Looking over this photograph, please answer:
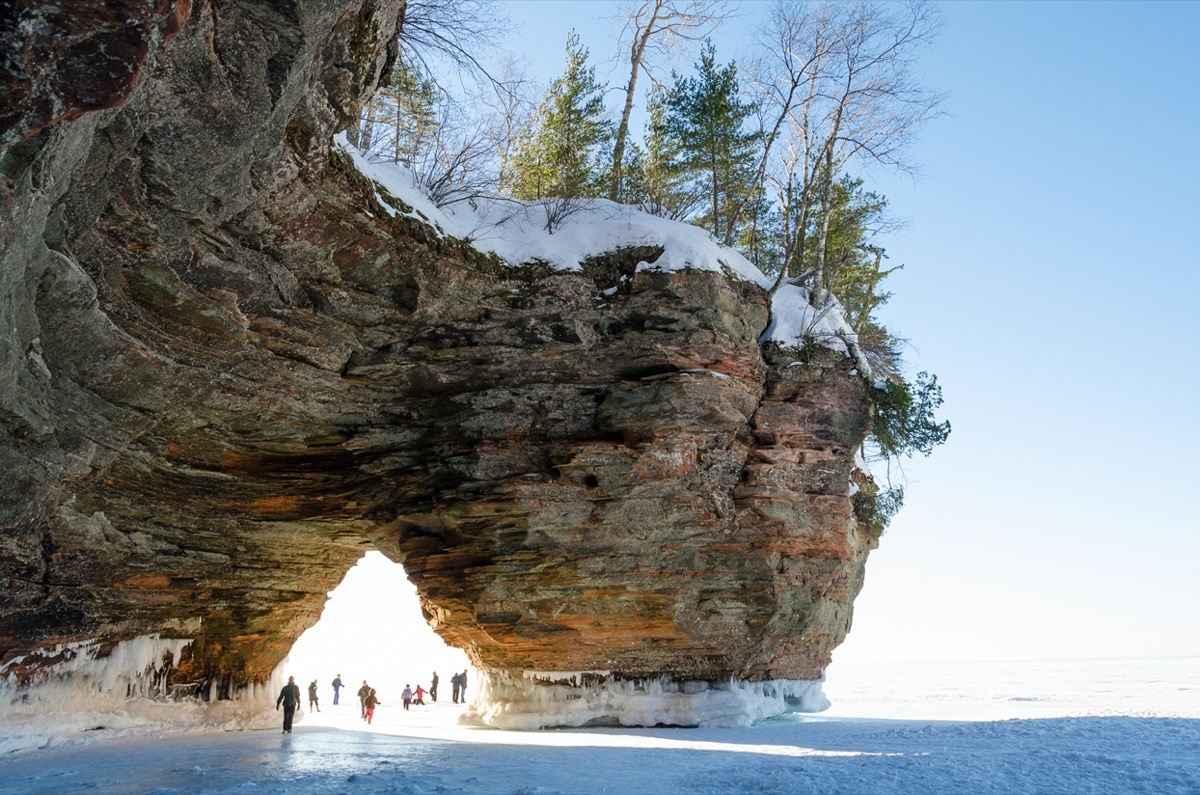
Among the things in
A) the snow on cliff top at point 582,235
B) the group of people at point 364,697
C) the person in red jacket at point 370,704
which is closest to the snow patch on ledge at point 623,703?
the group of people at point 364,697

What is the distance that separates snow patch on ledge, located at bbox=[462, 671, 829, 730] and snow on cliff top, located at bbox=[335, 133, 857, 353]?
802cm

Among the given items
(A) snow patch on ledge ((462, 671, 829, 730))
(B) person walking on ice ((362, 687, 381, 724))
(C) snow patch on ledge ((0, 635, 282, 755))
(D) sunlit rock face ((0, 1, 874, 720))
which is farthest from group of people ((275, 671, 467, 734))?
(A) snow patch on ledge ((462, 671, 829, 730))

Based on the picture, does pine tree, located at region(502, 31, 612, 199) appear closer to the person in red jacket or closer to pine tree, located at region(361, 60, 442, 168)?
pine tree, located at region(361, 60, 442, 168)

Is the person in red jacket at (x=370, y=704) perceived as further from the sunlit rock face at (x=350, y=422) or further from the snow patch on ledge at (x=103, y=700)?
the sunlit rock face at (x=350, y=422)

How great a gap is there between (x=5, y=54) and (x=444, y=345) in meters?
9.65

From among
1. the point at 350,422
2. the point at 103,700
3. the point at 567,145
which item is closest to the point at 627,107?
the point at 567,145

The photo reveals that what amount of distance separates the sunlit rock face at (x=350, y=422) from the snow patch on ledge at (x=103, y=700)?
31 centimetres

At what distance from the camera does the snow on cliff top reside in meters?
14.2

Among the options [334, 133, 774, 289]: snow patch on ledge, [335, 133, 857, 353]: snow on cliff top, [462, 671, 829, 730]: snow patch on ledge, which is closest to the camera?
[335, 133, 857, 353]: snow on cliff top

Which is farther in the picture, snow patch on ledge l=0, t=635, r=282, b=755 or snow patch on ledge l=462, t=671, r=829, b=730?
snow patch on ledge l=462, t=671, r=829, b=730

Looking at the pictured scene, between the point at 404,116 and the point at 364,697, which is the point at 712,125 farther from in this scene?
the point at 364,697

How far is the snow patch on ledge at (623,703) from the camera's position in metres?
17.5

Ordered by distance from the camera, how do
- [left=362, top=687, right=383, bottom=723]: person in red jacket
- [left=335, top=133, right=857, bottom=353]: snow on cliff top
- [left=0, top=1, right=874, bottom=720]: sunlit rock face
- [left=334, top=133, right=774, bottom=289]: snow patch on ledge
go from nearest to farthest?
[left=0, top=1, right=874, bottom=720]: sunlit rock face
[left=335, top=133, right=857, bottom=353]: snow on cliff top
[left=334, top=133, right=774, bottom=289]: snow patch on ledge
[left=362, top=687, right=383, bottom=723]: person in red jacket

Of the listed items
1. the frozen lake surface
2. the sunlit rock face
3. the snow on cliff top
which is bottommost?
the frozen lake surface
